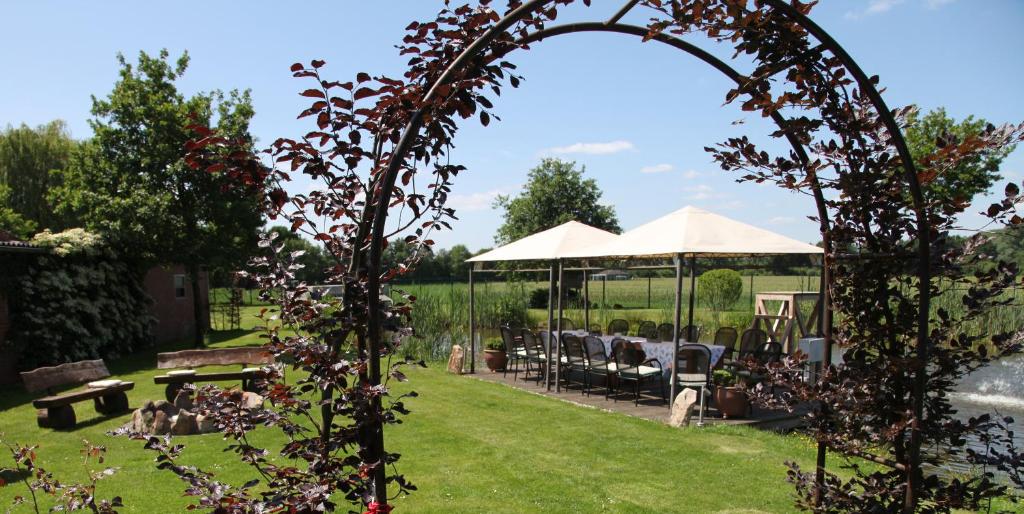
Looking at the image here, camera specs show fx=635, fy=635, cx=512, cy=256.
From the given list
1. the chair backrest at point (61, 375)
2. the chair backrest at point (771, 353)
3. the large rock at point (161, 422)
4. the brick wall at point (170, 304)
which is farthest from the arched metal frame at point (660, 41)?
the brick wall at point (170, 304)

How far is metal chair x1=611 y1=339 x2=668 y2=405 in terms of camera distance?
855 cm

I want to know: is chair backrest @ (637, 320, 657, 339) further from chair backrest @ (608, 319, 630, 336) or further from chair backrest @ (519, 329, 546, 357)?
chair backrest @ (519, 329, 546, 357)

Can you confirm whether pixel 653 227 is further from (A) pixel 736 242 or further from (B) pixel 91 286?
(B) pixel 91 286

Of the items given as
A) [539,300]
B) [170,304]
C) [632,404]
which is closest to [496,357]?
[632,404]

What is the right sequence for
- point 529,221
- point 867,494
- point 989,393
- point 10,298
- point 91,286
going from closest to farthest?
point 867,494 < point 989,393 < point 10,298 < point 91,286 < point 529,221

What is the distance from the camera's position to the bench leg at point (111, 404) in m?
8.55

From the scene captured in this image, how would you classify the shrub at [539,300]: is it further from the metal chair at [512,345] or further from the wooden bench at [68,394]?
the wooden bench at [68,394]

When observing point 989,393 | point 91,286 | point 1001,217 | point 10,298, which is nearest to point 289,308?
point 1001,217

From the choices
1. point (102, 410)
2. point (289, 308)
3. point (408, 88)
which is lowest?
point (102, 410)

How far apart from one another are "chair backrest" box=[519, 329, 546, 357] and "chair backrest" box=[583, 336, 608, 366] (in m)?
1.44

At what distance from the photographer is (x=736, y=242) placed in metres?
7.59

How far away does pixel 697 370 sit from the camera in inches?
339

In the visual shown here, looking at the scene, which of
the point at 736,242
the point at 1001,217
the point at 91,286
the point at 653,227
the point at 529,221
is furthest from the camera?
the point at 529,221

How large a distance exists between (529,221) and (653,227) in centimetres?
2358
